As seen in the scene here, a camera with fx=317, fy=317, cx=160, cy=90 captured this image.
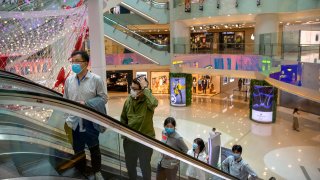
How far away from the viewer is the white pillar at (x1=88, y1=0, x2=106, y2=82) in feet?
24.0

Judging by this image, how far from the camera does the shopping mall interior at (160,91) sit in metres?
3.01

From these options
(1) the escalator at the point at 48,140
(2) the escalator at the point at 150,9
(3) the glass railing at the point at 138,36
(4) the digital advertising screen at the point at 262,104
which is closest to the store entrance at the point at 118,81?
(3) the glass railing at the point at 138,36

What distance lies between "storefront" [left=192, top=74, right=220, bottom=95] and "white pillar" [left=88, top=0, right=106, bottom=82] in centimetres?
1597

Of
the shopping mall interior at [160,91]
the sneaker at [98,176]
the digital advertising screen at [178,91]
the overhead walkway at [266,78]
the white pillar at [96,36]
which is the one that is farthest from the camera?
the digital advertising screen at [178,91]

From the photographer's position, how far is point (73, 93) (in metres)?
3.62

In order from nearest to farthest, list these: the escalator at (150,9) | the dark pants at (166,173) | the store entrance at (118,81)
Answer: the dark pants at (166,173)
the escalator at (150,9)
the store entrance at (118,81)

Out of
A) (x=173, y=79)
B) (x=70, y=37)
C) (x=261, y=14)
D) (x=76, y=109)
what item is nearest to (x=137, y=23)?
(x=173, y=79)

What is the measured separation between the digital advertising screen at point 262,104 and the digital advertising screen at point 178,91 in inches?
186

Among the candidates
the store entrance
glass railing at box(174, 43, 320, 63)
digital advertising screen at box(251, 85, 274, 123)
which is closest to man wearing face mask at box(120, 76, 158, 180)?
glass railing at box(174, 43, 320, 63)

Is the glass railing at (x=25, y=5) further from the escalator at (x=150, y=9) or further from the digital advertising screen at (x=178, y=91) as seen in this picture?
the escalator at (x=150, y=9)

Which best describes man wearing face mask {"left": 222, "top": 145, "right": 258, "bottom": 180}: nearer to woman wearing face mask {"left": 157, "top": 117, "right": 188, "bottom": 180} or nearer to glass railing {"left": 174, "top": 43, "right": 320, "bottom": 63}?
woman wearing face mask {"left": 157, "top": 117, "right": 188, "bottom": 180}

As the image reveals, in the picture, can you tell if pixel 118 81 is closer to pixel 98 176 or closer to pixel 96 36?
pixel 96 36

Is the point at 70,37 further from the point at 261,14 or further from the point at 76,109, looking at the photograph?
the point at 261,14

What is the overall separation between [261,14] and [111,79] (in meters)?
13.1
